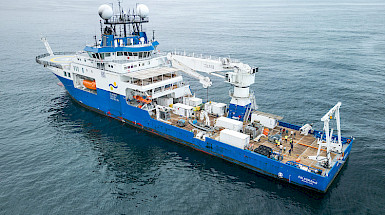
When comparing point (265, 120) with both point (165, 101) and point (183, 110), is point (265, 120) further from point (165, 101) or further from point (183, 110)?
point (165, 101)

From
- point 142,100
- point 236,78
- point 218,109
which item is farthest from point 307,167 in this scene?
point 142,100

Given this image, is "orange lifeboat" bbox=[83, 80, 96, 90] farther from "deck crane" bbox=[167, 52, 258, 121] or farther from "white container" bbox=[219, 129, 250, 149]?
"white container" bbox=[219, 129, 250, 149]

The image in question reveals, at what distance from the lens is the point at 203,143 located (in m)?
34.6

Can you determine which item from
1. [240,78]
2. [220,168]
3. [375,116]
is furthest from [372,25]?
[220,168]

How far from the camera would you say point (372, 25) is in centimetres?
13075

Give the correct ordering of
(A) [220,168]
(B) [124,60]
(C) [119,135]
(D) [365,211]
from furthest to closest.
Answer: (B) [124,60]
(C) [119,135]
(A) [220,168]
(D) [365,211]

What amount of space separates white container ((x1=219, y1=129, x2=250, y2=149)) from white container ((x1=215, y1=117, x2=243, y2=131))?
6.91 ft

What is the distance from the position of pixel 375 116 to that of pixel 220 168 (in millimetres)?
30101

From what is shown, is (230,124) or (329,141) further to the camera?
(230,124)

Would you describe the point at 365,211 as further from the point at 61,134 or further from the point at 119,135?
the point at 61,134

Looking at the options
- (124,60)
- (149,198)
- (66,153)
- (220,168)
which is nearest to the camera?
(149,198)

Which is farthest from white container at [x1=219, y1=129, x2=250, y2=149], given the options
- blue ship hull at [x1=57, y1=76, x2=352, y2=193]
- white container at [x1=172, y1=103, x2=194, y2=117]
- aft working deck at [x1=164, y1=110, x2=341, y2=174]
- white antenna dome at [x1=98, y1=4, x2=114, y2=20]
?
white antenna dome at [x1=98, y1=4, x2=114, y2=20]

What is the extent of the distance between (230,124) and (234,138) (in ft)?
13.0

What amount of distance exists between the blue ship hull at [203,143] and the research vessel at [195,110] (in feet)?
0.33
